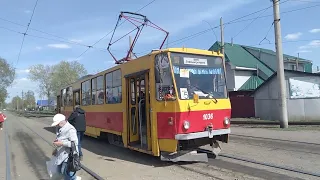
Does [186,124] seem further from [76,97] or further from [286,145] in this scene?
Result: [76,97]

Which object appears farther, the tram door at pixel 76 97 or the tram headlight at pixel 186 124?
the tram door at pixel 76 97

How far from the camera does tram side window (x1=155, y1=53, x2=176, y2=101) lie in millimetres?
9055

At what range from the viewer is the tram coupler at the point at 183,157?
9102 millimetres

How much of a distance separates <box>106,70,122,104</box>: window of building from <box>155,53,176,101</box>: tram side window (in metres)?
2.60

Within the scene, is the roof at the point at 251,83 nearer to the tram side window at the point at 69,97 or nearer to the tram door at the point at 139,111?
the tram side window at the point at 69,97

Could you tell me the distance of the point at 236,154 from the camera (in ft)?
34.4

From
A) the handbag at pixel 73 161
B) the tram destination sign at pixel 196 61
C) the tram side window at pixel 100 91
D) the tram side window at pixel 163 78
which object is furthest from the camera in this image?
the tram side window at pixel 100 91

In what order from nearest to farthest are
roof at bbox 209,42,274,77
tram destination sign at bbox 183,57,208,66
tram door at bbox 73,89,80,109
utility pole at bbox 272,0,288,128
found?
1. tram destination sign at bbox 183,57,208,66
2. tram door at bbox 73,89,80,109
3. utility pole at bbox 272,0,288,128
4. roof at bbox 209,42,274,77

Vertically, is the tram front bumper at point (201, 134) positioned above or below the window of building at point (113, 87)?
below

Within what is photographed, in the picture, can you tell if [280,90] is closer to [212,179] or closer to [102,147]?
[102,147]

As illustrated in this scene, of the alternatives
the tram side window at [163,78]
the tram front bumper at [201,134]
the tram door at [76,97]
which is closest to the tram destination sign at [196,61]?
the tram side window at [163,78]

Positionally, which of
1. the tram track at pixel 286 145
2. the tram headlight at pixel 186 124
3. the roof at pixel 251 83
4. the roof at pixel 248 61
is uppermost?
the roof at pixel 248 61

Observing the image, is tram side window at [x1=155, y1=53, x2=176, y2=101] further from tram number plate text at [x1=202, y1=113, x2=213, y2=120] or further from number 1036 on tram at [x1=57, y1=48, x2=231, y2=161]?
tram number plate text at [x1=202, y1=113, x2=213, y2=120]

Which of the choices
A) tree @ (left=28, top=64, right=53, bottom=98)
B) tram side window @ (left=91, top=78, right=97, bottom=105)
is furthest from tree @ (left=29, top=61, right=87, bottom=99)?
tram side window @ (left=91, top=78, right=97, bottom=105)
